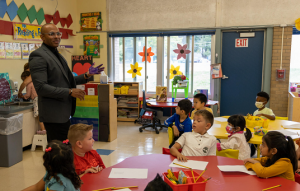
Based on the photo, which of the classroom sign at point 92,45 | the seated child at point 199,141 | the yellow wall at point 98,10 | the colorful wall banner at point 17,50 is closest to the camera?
the seated child at point 199,141

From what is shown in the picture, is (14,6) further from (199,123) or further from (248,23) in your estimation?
(248,23)

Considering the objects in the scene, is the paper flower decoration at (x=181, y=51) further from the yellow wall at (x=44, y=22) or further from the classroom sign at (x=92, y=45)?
the yellow wall at (x=44, y=22)

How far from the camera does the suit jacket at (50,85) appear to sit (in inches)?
80.8

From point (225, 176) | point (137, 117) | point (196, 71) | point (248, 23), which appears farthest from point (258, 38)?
point (225, 176)

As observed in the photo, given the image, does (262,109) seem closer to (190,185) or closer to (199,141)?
(199,141)

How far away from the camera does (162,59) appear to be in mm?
6691

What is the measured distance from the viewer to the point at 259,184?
1570 mm

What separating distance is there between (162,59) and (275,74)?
8.75 ft

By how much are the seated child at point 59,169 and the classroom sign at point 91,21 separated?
5.81 metres

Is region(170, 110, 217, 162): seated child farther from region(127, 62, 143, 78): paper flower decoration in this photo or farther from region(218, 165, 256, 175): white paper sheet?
region(127, 62, 143, 78): paper flower decoration

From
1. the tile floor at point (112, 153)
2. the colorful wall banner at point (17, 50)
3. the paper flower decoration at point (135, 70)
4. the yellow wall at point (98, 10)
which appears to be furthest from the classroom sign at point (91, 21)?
the tile floor at point (112, 153)

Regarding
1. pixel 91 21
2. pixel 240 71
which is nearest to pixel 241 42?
pixel 240 71

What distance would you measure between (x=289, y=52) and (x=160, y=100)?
304cm

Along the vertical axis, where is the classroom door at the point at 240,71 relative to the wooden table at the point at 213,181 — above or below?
above
